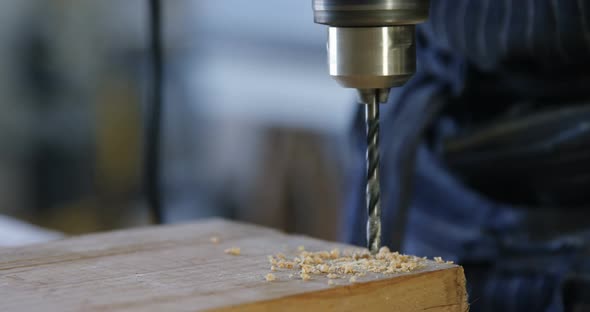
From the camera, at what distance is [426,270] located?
23.5 inches

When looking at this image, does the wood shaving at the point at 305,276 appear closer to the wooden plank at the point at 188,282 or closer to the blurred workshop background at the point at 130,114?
the wooden plank at the point at 188,282

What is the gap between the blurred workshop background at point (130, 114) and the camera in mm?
2934

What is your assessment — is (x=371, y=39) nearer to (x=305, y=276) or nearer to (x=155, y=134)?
(x=305, y=276)

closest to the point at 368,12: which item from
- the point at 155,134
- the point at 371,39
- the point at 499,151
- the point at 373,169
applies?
the point at 371,39

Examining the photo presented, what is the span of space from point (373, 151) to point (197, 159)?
2.84 metres

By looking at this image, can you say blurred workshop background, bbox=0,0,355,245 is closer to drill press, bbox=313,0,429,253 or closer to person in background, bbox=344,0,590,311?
person in background, bbox=344,0,590,311

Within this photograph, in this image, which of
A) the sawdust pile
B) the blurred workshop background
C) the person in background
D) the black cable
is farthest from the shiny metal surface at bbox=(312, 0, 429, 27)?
the blurred workshop background

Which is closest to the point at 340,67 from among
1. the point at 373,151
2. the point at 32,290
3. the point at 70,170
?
the point at 373,151

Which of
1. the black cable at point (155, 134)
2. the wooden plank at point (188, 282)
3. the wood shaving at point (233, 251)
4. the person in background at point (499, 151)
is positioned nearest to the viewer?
the wooden plank at point (188, 282)

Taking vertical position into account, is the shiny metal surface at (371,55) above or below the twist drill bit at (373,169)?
above

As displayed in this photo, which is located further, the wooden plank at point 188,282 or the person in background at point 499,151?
the person in background at point 499,151

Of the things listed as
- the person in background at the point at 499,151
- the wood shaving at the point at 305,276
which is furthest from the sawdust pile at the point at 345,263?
the person in background at the point at 499,151

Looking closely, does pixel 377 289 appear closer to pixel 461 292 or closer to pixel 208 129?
pixel 461 292

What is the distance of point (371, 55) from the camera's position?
579 mm
